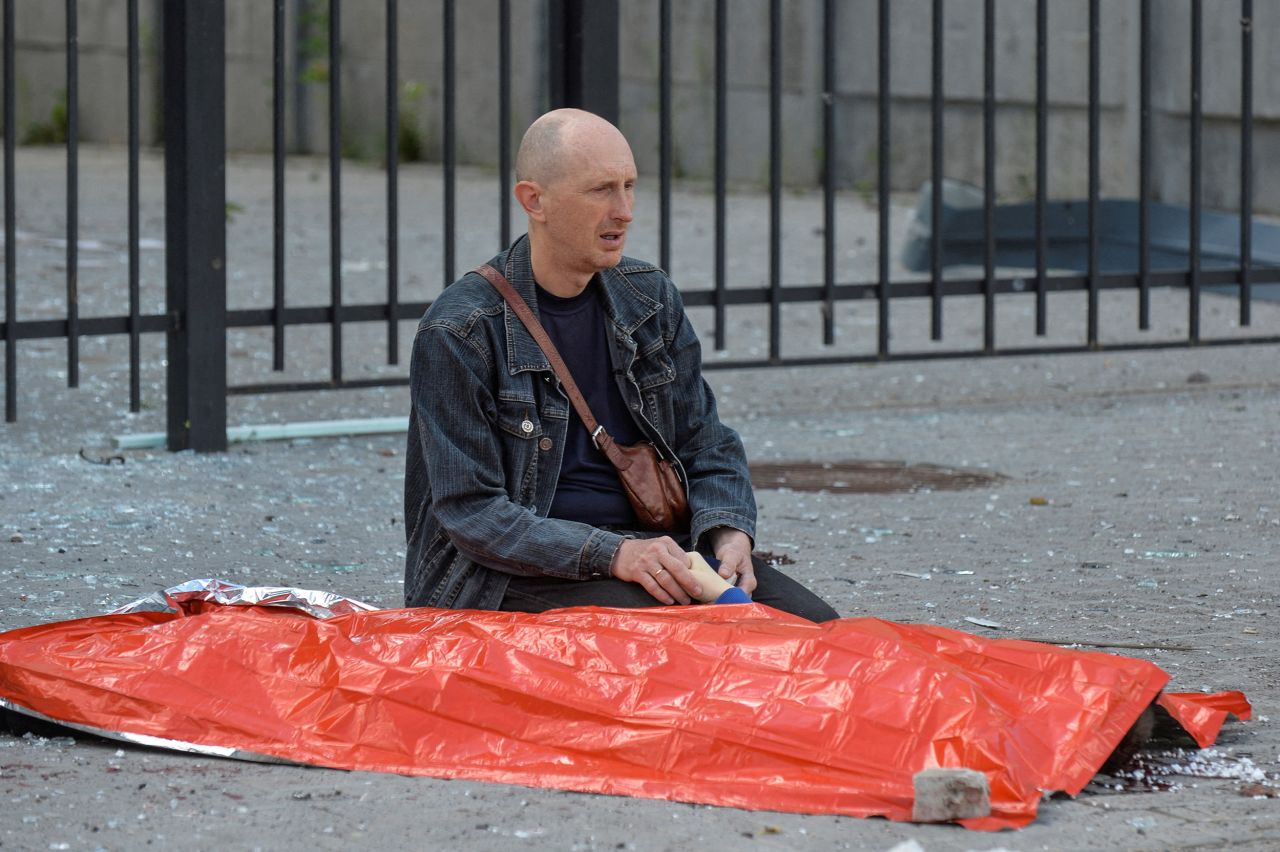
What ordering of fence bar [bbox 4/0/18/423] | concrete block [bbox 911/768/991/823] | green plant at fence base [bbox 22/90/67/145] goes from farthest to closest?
green plant at fence base [bbox 22/90/67/145] → fence bar [bbox 4/0/18/423] → concrete block [bbox 911/768/991/823]

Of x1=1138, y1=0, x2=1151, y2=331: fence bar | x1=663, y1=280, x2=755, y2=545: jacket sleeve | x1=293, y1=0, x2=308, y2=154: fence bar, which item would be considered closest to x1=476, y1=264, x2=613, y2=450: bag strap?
x1=663, y1=280, x2=755, y2=545: jacket sleeve

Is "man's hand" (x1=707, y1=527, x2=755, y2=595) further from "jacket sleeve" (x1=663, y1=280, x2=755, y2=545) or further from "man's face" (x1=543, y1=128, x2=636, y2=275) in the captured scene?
"man's face" (x1=543, y1=128, x2=636, y2=275)

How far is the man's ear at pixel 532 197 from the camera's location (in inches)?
149

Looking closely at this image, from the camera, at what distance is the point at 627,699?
10.9 feet

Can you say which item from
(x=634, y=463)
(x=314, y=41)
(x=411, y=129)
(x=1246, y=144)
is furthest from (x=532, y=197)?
(x=411, y=129)

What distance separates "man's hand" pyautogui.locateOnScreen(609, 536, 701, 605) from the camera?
3.64 m

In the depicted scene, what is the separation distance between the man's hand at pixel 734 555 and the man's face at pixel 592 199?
0.58 m

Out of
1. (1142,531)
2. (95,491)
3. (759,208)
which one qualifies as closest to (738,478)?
(1142,531)

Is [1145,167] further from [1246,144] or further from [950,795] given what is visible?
[950,795]

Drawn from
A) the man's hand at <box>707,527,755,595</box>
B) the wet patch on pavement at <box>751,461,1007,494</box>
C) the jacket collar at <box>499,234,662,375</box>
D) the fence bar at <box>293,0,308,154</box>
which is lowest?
the wet patch on pavement at <box>751,461,1007,494</box>

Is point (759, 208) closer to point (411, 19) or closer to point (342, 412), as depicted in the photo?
point (411, 19)

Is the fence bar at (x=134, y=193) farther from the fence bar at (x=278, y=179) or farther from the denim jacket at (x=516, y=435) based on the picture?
the denim jacket at (x=516, y=435)

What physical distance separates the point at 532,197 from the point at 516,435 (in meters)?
0.47

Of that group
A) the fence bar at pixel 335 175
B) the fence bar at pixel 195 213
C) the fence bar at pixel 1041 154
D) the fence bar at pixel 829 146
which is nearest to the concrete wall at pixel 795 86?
the fence bar at pixel 1041 154
